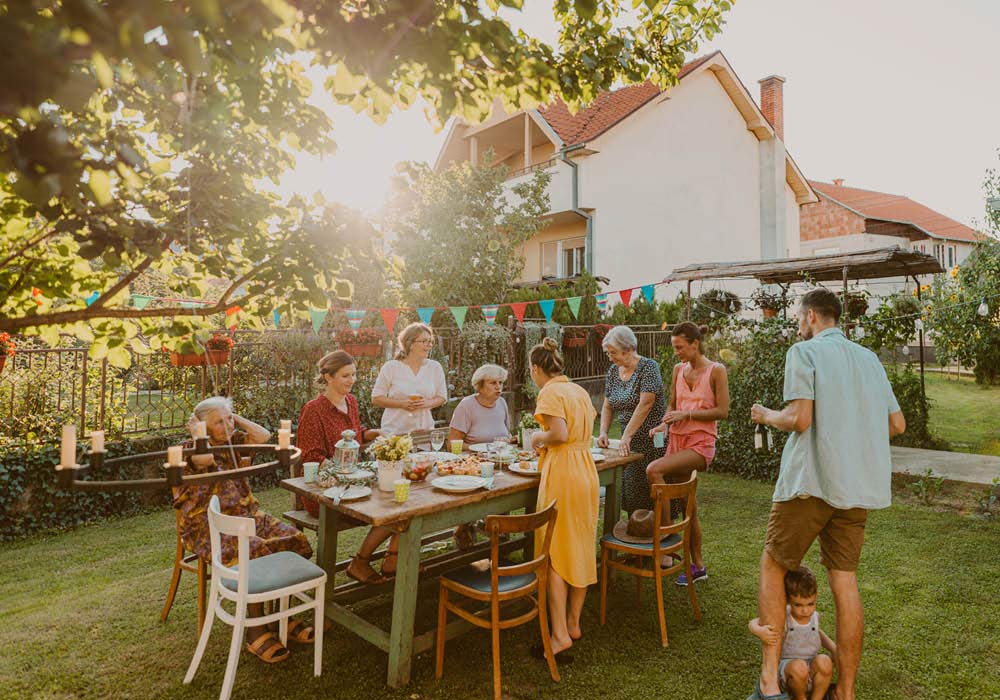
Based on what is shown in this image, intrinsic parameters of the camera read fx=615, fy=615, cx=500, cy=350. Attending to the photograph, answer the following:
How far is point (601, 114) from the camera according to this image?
16.7 meters

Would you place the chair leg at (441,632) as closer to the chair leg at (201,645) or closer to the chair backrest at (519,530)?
the chair backrest at (519,530)

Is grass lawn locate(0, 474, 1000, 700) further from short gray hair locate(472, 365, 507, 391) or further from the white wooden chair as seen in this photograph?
short gray hair locate(472, 365, 507, 391)

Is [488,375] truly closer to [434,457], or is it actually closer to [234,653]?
[434,457]

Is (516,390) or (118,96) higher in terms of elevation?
(118,96)

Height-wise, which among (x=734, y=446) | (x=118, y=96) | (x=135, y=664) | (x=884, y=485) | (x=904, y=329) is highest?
(x=118, y=96)

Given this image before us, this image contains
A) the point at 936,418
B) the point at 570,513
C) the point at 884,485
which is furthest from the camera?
the point at 936,418

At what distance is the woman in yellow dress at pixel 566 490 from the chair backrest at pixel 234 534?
166 centimetres

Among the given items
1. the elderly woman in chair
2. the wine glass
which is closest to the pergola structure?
the wine glass

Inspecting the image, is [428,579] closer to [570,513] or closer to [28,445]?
[570,513]

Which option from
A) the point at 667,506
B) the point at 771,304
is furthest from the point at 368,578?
the point at 771,304

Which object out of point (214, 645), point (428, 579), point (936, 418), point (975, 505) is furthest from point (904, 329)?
point (214, 645)

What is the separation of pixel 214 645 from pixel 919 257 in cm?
945

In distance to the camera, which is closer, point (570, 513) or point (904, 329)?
point (570, 513)

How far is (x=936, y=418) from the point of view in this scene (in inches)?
480
